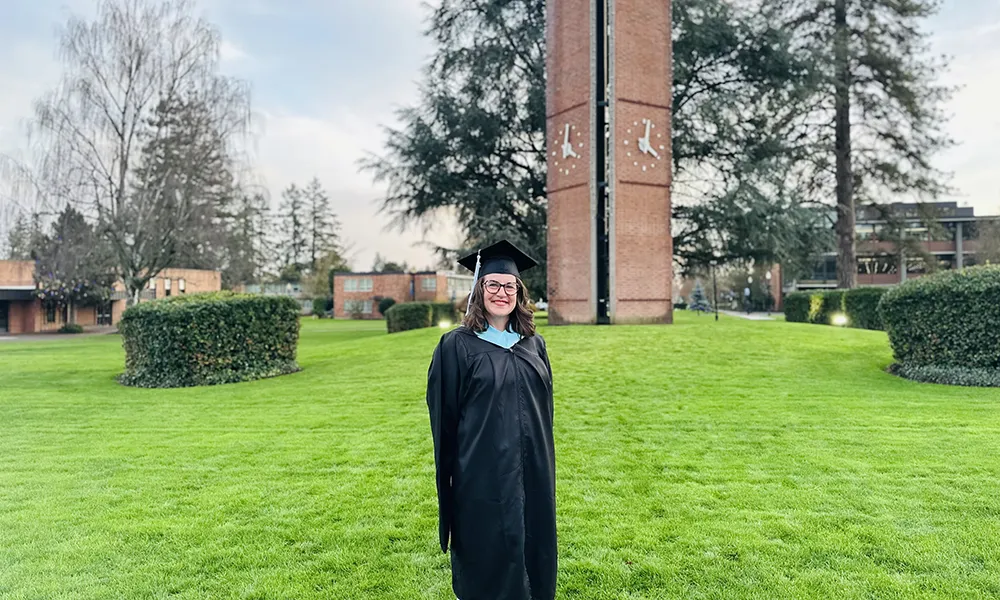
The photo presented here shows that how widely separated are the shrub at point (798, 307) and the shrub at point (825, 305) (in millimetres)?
566

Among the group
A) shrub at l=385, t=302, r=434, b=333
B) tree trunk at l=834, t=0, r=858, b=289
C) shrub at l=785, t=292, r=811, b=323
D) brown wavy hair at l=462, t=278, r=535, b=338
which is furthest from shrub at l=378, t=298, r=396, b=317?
brown wavy hair at l=462, t=278, r=535, b=338

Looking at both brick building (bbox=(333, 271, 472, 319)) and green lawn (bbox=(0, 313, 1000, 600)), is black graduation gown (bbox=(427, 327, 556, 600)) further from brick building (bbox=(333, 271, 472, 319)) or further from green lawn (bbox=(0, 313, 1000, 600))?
brick building (bbox=(333, 271, 472, 319))

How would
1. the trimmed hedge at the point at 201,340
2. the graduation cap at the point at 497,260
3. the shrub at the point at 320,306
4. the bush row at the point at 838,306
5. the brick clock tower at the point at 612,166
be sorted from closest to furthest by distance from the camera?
the graduation cap at the point at 497,260 → the trimmed hedge at the point at 201,340 → the brick clock tower at the point at 612,166 → the bush row at the point at 838,306 → the shrub at the point at 320,306

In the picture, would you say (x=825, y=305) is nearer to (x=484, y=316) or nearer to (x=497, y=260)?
(x=497, y=260)

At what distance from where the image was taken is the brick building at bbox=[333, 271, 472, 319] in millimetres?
52375

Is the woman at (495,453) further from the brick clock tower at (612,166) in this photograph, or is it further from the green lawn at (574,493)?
the brick clock tower at (612,166)

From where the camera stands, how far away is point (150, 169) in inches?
917

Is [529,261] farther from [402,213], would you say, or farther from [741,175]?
[402,213]

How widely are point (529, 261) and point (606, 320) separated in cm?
1541

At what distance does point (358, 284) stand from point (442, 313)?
29.3 metres

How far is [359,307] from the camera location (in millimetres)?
52156

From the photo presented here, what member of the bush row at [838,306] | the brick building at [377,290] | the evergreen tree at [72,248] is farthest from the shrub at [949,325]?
the brick building at [377,290]

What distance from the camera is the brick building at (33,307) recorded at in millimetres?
34969

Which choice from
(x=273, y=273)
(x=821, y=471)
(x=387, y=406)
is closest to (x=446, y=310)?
(x=387, y=406)
